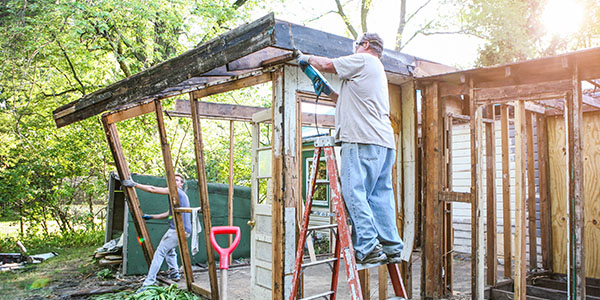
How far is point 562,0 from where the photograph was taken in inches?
594

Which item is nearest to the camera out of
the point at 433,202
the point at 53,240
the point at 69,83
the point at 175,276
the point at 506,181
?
the point at 433,202

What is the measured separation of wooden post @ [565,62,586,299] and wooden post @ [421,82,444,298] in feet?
4.52

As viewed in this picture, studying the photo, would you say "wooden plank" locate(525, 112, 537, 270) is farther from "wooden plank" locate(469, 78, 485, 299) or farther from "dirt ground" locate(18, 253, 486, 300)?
"wooden plank" locate(469, 78, 485, 299)

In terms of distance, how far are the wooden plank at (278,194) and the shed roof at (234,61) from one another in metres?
0.38

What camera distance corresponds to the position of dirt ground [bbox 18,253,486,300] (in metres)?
5.80

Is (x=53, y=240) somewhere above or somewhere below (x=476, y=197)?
below

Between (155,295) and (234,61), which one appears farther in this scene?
(155,295)

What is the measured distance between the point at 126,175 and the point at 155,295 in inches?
72.3

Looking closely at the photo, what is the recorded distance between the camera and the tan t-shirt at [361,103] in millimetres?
2889

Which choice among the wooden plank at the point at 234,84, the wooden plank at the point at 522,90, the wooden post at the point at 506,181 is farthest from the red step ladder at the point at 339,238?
the wooden post at the point at 506,181

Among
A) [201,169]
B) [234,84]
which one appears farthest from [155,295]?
[234,84]

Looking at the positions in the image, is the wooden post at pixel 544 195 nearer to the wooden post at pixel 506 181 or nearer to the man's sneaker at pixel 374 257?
the wooden post at pixel 506 181

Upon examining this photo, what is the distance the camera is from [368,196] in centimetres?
302

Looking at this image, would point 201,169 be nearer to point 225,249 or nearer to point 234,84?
point 234,84
